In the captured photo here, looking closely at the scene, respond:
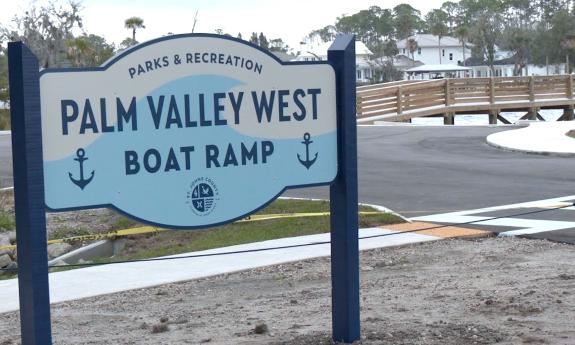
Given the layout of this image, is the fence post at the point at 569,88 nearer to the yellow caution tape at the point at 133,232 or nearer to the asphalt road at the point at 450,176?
the asphalt road at the point at 450,176

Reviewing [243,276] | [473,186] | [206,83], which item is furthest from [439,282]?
[473,186]

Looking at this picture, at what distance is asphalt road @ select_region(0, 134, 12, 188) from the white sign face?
13.7m

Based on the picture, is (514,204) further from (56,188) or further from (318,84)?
(56,188)

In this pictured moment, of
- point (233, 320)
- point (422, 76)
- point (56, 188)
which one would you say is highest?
point (422, 76)

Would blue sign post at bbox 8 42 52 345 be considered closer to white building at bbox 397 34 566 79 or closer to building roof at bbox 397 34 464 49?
white building at bbox 397 34 566 79

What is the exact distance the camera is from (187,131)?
6422 millimetres

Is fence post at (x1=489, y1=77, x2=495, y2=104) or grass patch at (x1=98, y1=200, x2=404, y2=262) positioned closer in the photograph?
grass patch at (x1=98, y1=200, x2=404, y2=262)

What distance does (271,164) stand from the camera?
686 centimetres

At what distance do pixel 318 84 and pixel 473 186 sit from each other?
11145 mm

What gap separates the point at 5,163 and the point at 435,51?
91378 mm

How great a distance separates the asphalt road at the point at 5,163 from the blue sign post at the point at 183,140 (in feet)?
45.0

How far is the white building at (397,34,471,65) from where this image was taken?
364 ft

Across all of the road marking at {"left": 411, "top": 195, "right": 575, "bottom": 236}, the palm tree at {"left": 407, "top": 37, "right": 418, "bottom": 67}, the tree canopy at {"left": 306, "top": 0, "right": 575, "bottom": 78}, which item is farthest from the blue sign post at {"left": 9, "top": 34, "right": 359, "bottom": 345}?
the palm tree at {"left": 407, "top": 37, "right": 418, "bottom": 67}

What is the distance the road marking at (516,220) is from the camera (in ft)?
41.7
